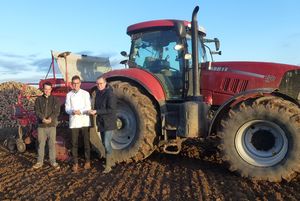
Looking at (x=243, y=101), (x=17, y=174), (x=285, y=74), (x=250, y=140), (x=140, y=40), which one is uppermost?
(x=140, y=40)

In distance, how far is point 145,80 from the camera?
6891 mm

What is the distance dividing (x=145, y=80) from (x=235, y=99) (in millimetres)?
1600

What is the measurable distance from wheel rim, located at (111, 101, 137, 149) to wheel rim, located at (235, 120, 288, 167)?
1.89 meters

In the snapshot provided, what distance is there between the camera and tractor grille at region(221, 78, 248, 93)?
6461 millimetres

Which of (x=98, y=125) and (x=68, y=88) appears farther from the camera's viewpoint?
(x=68, y=88)

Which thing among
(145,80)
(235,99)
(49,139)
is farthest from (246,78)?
(49,139)

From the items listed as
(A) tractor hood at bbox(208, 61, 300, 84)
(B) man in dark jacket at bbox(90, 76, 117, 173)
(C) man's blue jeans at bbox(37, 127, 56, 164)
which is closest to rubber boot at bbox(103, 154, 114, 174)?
(B) man in dark jacket at bbox(90, 76, 117, 173)

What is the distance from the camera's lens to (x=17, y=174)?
6586 mm

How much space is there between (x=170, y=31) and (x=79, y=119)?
2.17 m

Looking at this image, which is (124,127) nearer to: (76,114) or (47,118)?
(76,114)

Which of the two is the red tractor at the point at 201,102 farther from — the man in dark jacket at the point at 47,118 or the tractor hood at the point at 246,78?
the man in dark jacket at the point at 47,118

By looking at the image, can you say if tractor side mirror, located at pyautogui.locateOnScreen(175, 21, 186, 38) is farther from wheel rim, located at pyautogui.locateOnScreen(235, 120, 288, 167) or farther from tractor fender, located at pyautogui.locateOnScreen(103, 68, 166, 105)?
wheel rim, located at pyautogui.locateOnScreen(235, 120, 288, 167)

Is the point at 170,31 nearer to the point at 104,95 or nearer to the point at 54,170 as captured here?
the point at 104,95

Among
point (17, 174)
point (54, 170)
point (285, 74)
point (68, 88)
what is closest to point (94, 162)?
point (54, 170)
